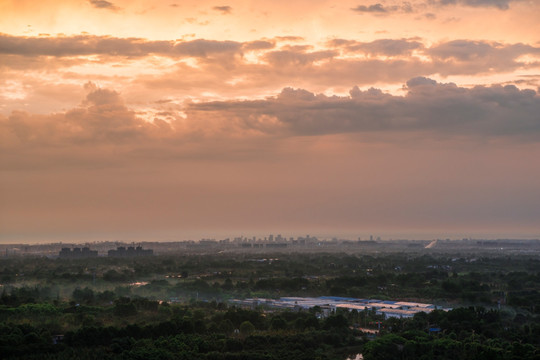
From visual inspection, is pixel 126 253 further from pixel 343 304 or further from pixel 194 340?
pixel 194 340

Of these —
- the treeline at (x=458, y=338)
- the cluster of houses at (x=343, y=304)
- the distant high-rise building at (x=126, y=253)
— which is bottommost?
the distant high-rise building at (x=126, y=253)

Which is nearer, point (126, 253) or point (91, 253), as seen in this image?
point (91, 253)

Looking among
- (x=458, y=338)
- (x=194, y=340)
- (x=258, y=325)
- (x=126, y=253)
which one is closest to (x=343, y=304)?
(x=258, y=325)

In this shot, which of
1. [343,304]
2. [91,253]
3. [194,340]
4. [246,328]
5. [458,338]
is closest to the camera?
[194,340]

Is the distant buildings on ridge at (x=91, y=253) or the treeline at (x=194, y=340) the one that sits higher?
the treeline at (x=194, y=340)

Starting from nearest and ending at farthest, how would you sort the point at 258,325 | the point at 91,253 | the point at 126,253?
the point at 258,325 → the point at 91,253 → the point at 126,253

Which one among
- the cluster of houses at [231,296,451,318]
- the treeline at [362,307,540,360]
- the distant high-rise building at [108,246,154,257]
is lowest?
the distant high-rise building at [108,246,154,257]

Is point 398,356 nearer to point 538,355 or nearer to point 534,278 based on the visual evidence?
point 538,355

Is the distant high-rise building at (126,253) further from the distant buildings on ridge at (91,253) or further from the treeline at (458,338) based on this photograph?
the treeline at (458,338)

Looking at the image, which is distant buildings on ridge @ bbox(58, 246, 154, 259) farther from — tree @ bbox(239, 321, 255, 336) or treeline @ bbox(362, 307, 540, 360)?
treeline @ bbox(362, 307, 540, 360)

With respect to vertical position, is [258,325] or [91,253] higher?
[258,325]

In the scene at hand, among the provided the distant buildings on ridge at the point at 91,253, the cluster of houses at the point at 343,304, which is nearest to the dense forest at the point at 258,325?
the cluster of houses at the point at 343,304

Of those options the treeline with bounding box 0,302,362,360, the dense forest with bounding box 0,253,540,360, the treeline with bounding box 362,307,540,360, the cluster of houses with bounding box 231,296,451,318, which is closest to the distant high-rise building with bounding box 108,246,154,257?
the dense forest with bounding box 0,253,540,360
